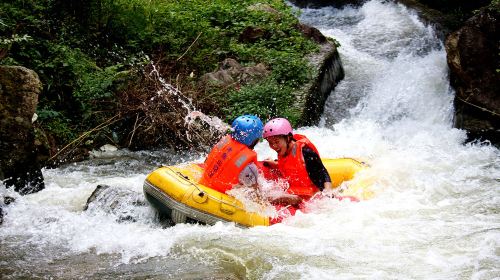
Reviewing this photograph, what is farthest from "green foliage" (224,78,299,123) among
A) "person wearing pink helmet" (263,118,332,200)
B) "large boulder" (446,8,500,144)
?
"person wearing pink helmet" (263,118,332,200)

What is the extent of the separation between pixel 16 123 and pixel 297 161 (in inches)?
118

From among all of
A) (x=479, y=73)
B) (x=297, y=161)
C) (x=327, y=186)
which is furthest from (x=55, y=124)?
(x=479, y=73)

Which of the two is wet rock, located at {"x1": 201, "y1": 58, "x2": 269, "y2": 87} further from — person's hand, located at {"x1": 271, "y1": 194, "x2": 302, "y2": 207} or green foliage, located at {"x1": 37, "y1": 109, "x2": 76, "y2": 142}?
person's hand, located at {"x1": 271, "y1": 194, "x2": 302, "y2": 207}

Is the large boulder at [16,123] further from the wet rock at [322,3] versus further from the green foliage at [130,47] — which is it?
the wet rock at [322,3]

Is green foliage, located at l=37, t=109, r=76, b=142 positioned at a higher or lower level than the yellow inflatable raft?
lower

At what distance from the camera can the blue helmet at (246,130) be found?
18.0 ft

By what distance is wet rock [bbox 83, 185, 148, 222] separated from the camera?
5.68 meters

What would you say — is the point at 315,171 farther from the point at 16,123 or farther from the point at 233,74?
the point at 233,74

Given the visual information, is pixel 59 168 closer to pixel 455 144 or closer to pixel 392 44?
pixel 455 144

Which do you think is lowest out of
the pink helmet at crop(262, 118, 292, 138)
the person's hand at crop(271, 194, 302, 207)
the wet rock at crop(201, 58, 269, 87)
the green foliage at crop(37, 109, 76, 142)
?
the green foliage at crop(37, 109, 76, 142)

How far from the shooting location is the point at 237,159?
541 cm

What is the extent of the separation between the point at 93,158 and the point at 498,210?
17.4 ft

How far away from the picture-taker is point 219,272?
14.1 ft

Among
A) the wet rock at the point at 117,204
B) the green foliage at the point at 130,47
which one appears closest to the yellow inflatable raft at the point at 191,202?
the wet rock at the point at 117,204
